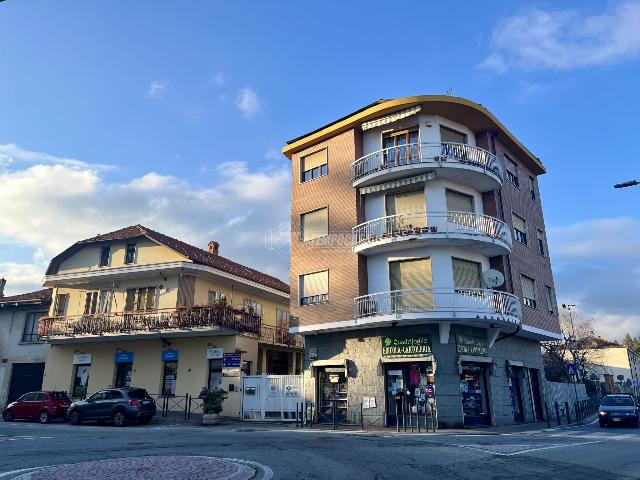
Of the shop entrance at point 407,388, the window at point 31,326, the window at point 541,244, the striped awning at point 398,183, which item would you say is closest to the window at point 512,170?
the window at point 541,244

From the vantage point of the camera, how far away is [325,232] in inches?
936

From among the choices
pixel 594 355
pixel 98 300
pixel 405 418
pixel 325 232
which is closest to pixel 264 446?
pixel 405 418

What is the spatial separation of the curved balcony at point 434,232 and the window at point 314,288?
235 centimetres

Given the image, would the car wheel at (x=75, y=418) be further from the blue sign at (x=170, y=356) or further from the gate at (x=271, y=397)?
the gate at (x=271, y=397)

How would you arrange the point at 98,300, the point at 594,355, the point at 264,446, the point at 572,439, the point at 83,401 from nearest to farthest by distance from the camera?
the point at 264,446 → the point at 572,439 → the point at 83,401 → the point at 98,300 → the point at 594,355

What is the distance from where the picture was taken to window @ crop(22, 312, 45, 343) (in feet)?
104

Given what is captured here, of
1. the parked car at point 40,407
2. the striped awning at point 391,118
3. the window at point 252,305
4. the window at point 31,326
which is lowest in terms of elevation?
the parked car at point 40,407

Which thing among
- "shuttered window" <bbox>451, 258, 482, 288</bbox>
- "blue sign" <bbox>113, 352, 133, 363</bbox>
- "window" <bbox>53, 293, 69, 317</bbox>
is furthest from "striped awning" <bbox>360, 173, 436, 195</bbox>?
"window" <bbox>53, 293, 69, 317</bbox>

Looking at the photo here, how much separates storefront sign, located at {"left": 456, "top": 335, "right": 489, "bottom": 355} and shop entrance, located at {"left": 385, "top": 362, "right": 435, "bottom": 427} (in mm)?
1444

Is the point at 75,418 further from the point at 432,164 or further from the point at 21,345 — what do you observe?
the point at 432,164

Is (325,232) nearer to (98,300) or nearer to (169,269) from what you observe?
(169,269)

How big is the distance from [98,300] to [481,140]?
23.2m

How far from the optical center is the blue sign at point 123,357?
89.3ft

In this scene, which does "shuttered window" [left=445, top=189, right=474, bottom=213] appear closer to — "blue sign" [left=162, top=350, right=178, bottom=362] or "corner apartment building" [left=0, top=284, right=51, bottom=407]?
"blue sign" [left=162, top=350, right=178, bottom=362]
